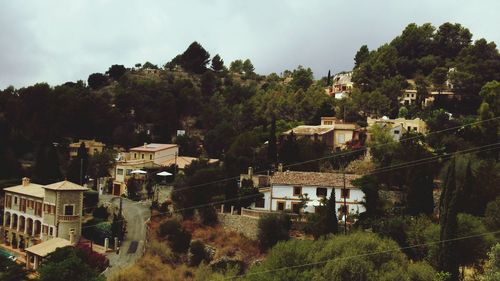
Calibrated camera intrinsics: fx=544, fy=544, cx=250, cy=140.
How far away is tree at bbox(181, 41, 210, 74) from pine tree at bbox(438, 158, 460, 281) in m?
70.3

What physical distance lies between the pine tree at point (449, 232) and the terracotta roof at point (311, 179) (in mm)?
9891

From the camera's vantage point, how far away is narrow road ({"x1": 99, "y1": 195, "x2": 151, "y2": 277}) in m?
35.0

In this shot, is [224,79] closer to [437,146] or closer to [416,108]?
[416,108]

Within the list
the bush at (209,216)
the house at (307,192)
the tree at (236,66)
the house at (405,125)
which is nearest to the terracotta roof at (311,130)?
the house at (405,125)

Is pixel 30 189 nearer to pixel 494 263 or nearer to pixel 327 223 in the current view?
pixel 327 223

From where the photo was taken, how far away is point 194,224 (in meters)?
38.2

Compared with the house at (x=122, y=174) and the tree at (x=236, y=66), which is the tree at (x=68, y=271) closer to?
the house at (x=122, y=174)

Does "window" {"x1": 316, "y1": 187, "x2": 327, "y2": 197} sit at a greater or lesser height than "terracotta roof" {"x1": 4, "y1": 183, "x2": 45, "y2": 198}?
greater

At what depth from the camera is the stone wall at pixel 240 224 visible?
36.0m

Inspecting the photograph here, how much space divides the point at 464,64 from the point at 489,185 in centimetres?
3343

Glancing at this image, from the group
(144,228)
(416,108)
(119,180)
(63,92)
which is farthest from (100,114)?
(416,108)

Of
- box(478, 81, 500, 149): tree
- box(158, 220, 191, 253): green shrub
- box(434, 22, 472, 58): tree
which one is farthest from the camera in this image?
box(434, 22, 472, 58): tree

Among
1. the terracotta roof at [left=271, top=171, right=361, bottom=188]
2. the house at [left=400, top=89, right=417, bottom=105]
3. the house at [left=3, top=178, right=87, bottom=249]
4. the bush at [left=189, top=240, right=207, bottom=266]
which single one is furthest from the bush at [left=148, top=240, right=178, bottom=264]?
the house at [left=400, top=89, right=417, bottom=105]

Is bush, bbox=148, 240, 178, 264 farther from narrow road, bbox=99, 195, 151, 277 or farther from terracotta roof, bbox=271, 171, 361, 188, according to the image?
terracotta roof, bbox=271, 171, 361, 188
